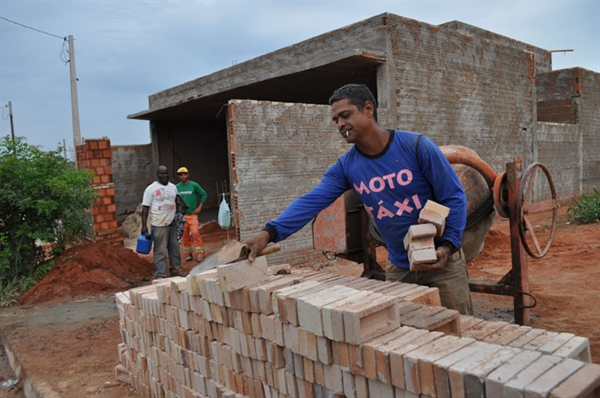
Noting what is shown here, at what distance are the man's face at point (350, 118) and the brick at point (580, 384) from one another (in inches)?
66.7

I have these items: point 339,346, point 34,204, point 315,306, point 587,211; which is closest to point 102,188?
point 34,204

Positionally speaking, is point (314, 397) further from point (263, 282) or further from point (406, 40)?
point (406, 40)

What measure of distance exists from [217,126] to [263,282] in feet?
48.3

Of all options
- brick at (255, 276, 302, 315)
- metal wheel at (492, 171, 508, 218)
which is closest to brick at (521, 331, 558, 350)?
brick at (255, 276, 302, 315)

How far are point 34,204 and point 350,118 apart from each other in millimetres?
6898

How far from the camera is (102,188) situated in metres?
10.0

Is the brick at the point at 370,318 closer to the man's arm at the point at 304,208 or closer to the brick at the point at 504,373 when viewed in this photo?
the brick at the point at 504,373

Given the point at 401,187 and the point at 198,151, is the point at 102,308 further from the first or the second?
the point at 198,151

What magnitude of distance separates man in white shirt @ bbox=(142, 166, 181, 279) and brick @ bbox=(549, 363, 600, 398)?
7.14 metres

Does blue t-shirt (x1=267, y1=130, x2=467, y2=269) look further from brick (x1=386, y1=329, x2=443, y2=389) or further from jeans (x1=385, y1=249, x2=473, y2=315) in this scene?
brick (x1=386, y1=329, x2=443, y2=389)

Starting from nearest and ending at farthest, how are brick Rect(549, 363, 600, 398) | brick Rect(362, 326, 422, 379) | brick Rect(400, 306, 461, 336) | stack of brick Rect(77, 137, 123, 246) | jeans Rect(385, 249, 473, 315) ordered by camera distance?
brick Rect(549, 363, 600, 398) < brick Rect(362, 326, 422, 379) < brick Rect(400, 306, 461, 336) < jeans Rect(385, 249, 473, 315) < stack of brick Rect(77, 137, 123, 246)

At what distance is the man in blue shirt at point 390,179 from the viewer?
2.89 m

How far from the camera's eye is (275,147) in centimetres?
811

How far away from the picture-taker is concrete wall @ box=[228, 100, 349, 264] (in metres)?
7.72
